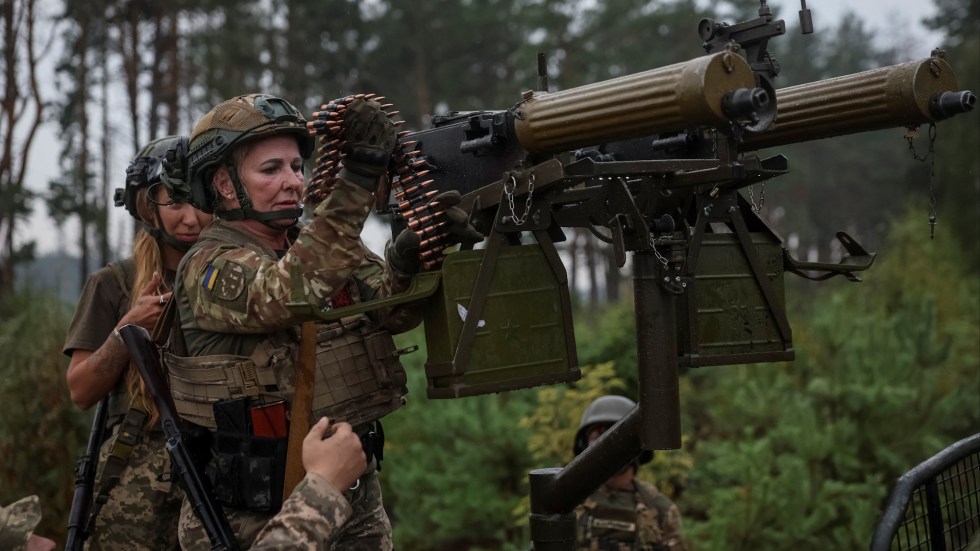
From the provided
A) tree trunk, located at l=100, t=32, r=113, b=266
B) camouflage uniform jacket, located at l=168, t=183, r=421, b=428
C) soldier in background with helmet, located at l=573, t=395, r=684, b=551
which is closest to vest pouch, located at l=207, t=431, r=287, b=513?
camouflage uniform jacket, located at l=168, t=183, r=421, b=428

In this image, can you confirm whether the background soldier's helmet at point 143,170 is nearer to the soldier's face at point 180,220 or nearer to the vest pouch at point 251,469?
the soldier's face at point 180,220

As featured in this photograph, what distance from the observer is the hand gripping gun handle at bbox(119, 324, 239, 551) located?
3.84m

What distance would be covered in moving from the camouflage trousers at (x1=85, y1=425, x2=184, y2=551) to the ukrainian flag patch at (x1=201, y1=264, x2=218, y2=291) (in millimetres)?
1581

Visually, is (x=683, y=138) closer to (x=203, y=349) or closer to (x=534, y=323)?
(x=534, y=323)

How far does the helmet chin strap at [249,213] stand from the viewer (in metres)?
4.02

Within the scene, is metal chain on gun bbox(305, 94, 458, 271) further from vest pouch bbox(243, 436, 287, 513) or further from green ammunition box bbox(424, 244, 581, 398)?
vest pouch bbox(243, 436, 287, 513)

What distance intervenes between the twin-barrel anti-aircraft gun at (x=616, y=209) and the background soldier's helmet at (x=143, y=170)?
1427mm

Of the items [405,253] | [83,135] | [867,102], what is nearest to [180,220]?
[405,253]

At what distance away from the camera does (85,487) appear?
203 inches

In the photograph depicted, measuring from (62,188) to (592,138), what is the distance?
17296 mm

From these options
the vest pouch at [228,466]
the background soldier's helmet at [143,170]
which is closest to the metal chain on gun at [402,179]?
the vest pouch at [228,466]

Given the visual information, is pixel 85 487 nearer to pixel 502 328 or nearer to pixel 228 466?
pixel 228 466

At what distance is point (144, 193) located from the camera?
528 centimetres

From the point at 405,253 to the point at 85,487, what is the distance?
2.35 metres
